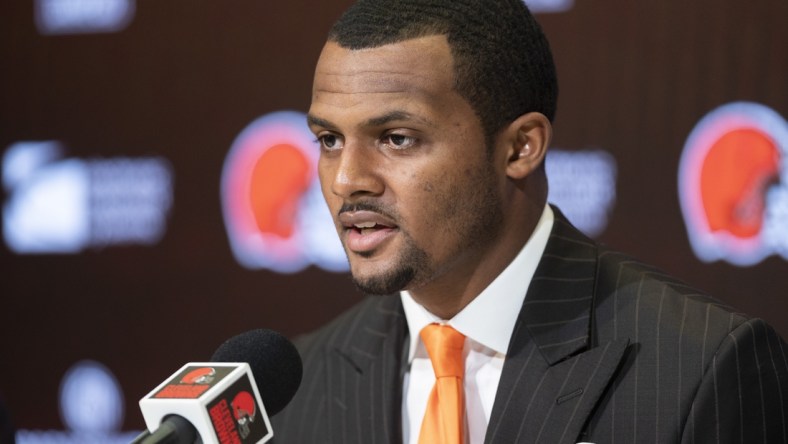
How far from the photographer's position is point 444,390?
1.84 m

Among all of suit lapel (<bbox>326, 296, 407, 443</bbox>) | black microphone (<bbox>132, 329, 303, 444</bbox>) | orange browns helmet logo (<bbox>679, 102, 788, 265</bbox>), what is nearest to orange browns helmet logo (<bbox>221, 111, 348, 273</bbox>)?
suit lapel (<bbox>326, 296, 407, 443</bbox>)

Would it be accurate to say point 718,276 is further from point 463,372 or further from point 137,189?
point 137,189

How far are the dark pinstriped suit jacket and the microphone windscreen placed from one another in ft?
1.34

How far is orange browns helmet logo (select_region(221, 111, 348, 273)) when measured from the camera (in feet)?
9.48

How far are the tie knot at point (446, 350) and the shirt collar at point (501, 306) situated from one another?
0.02 meters

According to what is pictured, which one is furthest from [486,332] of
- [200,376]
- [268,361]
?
[200,376]

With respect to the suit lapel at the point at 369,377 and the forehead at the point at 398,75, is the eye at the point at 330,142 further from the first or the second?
the suit lapel at the point at 369,377

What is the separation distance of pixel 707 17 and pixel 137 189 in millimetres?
1524

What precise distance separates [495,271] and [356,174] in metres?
0.31

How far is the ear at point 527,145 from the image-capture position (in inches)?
73.7

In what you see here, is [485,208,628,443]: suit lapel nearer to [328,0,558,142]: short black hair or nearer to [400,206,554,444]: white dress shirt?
[400,206,554,444]: white dress shirt

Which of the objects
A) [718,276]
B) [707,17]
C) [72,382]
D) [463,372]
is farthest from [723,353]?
[72,382]

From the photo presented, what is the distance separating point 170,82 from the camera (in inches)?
120

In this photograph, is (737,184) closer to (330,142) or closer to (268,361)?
(330,142)
